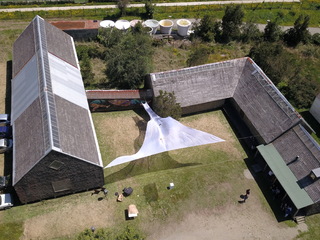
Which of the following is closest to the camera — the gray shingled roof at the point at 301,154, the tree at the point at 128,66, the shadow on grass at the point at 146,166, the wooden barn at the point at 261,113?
the gray shingled roof at the point at 301,154

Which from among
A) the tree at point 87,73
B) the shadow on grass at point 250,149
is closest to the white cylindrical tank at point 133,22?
the tree at point 87,73

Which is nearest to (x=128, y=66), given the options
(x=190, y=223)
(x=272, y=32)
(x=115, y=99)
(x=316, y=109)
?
(x=115, y=99)

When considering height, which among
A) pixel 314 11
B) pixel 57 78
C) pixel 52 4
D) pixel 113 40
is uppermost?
pixel 52 4

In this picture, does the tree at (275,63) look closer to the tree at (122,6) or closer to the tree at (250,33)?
the tree at (250,33)

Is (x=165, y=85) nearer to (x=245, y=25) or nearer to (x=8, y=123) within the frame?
(x=8, y=123)

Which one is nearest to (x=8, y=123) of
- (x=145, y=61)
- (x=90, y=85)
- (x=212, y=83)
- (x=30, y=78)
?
(x=30, y=78)
